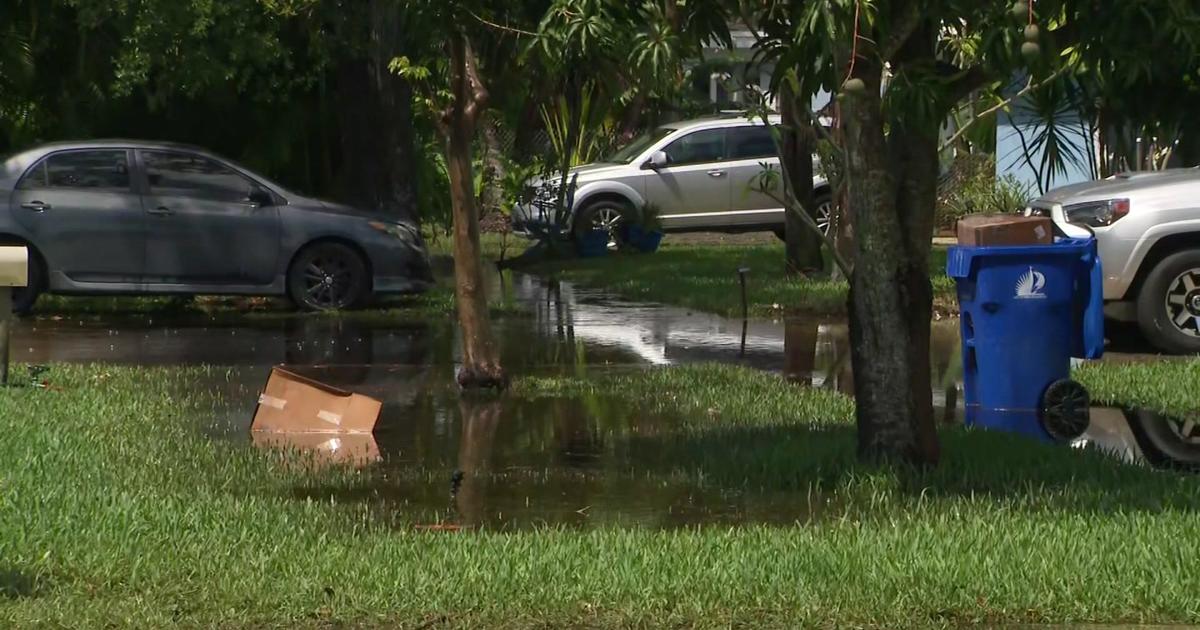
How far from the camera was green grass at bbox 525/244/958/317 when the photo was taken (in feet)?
57.4

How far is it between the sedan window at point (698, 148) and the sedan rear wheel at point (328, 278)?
10.0 m

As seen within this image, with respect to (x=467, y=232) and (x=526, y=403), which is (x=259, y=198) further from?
(x=526, y=403)

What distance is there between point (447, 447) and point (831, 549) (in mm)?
3462

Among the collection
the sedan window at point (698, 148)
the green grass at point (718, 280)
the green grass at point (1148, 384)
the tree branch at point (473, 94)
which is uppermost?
the sedan window at point (698, 148)

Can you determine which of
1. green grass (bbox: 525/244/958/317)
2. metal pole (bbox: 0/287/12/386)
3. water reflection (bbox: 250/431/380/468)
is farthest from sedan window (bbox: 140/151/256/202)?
water reflection (bbox: 250/431/380/468)

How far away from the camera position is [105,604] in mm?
6398

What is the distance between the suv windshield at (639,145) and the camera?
2650cm

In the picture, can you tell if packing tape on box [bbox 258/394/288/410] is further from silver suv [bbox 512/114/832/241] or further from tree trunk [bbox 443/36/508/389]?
silver suv [bbox 512/114/832/241]

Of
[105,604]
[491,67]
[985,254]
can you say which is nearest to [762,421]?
[985,254]

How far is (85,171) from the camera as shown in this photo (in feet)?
53.9

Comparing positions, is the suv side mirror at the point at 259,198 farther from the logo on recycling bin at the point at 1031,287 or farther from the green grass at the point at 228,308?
the logo on recycling bin at the point at 1031,287

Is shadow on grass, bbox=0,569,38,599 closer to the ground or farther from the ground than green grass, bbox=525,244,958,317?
closer to the ground

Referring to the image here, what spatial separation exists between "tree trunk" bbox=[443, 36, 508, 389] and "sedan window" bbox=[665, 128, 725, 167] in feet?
48.6

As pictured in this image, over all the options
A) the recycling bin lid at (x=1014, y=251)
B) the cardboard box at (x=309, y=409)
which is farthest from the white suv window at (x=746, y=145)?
the cardboard box at (x=309, y=409)
